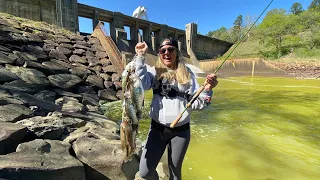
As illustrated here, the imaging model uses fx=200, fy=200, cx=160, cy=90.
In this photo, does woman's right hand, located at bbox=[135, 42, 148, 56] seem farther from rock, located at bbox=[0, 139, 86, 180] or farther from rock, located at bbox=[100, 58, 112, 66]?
rock, located at bbox=[100, 58, 112, 66]

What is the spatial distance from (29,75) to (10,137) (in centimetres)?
507

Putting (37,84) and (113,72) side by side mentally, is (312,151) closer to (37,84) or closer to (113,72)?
(37,84)

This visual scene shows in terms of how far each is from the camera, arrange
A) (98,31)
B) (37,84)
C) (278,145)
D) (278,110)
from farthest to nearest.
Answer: (98,31)
(278,110)
(37,84)
(278,145)

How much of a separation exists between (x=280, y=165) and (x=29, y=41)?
10.8m

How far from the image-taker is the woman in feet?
6.57

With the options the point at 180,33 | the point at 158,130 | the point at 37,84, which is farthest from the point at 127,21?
the point at 158,130

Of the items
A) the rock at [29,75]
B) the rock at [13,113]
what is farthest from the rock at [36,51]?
the rock at [13,113]

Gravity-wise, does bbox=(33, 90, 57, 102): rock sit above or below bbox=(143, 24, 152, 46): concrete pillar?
below

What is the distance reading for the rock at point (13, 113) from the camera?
3088 mm

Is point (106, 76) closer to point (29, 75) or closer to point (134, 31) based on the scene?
point (29, 75)

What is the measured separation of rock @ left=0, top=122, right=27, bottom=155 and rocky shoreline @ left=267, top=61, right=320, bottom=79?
25.2 metres

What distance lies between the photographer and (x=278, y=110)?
292 inches

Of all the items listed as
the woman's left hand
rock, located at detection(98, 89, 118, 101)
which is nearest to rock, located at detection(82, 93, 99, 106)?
rock, located at detection(98, 89, 118, 101)

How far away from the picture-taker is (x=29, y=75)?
6.62m
